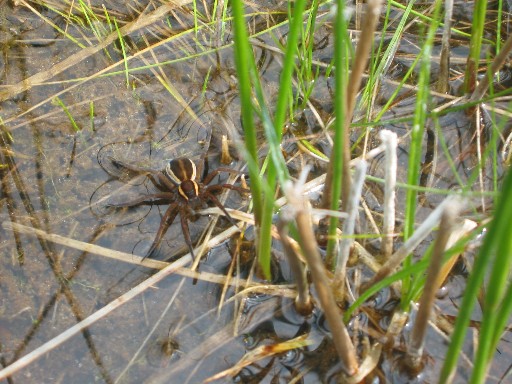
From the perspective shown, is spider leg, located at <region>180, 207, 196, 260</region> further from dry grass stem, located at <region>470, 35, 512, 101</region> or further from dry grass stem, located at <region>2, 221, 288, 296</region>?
dry grass stem, located at <region>470, 35, 512, 101</region>

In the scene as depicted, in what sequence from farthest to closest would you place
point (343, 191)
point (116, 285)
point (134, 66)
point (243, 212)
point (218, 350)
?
point (134, 66)
point (243, 212)
point (116, 285)
point (218, 350)
point (343, 191)

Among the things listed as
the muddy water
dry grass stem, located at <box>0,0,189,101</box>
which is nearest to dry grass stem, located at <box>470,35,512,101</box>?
the muddy water

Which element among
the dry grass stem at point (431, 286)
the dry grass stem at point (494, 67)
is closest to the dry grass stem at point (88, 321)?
the dry grass stem at point (431, 286)

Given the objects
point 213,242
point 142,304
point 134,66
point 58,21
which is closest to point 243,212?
point 213,242

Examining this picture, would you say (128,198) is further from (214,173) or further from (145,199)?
(214,173)

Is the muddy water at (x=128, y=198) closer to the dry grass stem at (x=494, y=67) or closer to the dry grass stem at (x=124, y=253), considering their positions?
the dry grass stem at (x=124, y=253)

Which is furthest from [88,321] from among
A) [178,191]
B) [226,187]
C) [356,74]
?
[356,74]

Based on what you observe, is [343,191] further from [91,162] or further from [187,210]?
[91,162]
